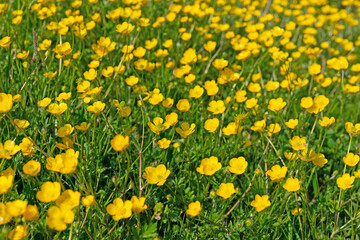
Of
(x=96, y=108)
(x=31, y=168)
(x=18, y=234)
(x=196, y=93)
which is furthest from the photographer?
(x=196, y=93)

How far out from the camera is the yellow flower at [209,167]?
2.10 metres

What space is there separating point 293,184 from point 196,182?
0.67 meters

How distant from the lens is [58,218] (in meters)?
1.58

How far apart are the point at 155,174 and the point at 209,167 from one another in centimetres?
31

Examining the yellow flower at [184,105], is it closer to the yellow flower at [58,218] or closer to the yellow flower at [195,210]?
the yellow flower at [195,210]

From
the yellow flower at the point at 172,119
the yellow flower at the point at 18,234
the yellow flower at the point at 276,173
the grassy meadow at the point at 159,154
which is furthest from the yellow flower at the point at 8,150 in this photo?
the yellow flower at the point at 276,173

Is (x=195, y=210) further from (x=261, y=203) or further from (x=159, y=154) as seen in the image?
(x=159, y=154)

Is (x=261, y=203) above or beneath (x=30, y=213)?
beneath

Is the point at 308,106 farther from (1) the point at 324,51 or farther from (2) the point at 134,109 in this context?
(1) the point at 324,51

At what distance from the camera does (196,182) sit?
8.01 feet

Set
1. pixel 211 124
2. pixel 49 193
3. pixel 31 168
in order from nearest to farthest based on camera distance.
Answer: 1. pixel 49 193
2. pixel 31 168
3. pixel 211 124

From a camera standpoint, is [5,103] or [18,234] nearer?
[18,234]

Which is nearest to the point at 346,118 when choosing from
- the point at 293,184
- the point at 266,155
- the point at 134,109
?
the point at 266,155

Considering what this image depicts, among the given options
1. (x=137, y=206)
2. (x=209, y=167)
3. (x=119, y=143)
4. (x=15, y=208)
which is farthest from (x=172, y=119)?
(x=15, y=208)
